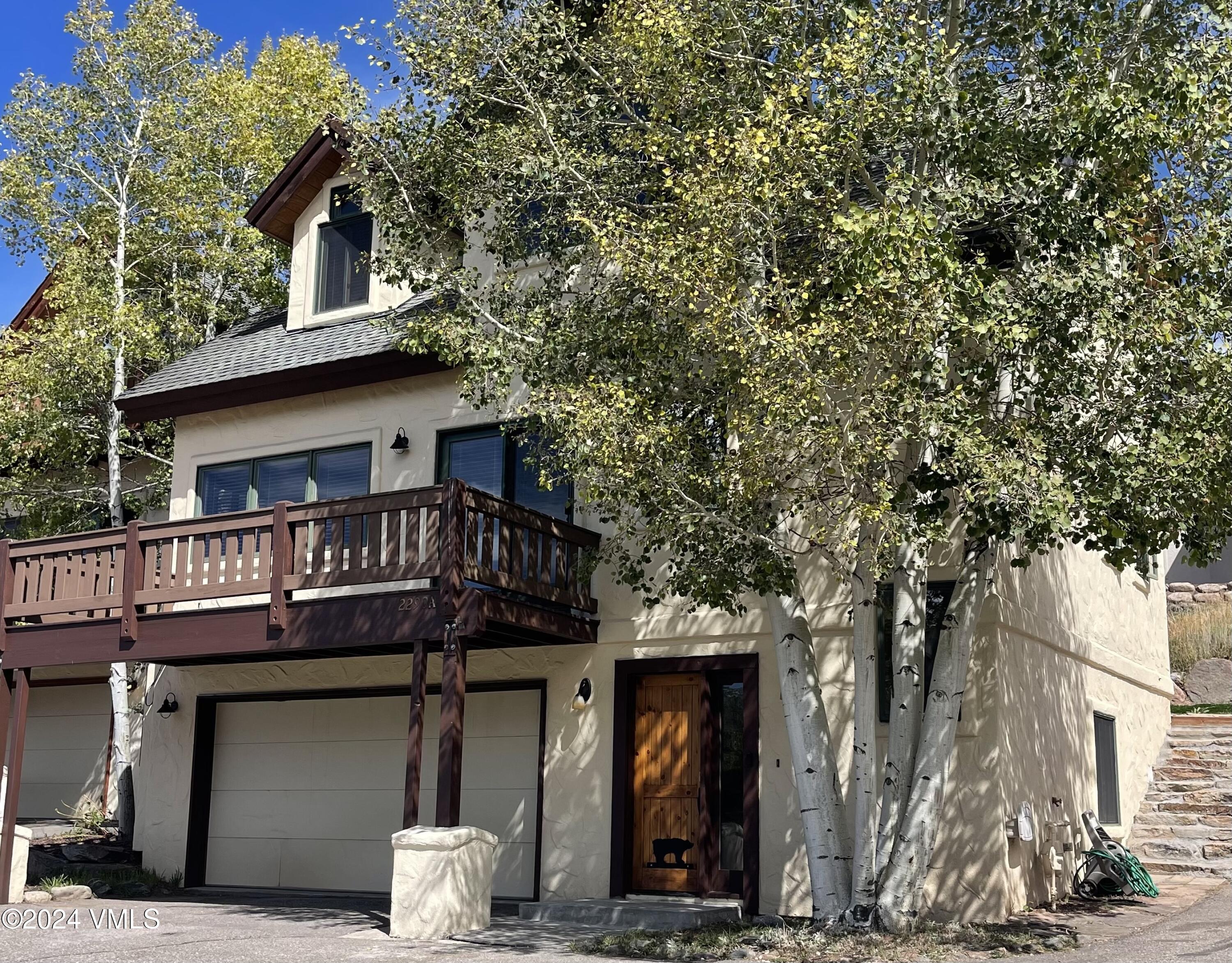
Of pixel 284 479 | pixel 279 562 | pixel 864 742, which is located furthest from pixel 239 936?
pixel 284 479

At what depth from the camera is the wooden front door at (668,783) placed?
12.8 metres

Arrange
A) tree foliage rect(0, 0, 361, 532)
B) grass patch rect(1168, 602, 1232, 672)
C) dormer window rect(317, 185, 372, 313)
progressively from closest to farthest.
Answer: dormer window rect(317, 185, 372, 313), tree foliage rect(0, 0, 361, 532), grass patch rect(1168, 602, 1232, 672)

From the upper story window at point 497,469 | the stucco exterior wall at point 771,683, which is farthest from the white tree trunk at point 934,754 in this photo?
the upper story window at point 497,469

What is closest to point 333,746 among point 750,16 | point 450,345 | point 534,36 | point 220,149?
point 450,345

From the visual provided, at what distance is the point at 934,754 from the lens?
33.3 ft

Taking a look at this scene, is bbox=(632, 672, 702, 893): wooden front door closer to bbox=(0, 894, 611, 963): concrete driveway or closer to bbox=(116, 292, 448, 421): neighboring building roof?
bbox=(0, 894, 611, 963): concrete driveway

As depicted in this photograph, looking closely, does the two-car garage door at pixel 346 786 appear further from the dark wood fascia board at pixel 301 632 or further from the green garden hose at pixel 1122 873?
the green garden hose at pixel 1122 873

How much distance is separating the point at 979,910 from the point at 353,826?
7.29 metres

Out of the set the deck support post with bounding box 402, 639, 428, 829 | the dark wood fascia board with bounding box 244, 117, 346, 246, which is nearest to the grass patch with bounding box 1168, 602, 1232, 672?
the deck support post with bounding box 402, 639, 428, 829

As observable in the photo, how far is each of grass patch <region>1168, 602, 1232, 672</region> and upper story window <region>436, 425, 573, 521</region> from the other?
13465mm

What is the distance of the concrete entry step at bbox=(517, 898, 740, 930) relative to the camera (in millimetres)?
11156

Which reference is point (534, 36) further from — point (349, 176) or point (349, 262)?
point (349, 262)

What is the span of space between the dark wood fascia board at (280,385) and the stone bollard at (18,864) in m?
5.63

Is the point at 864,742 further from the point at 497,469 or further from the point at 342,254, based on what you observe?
the point at 342,254
